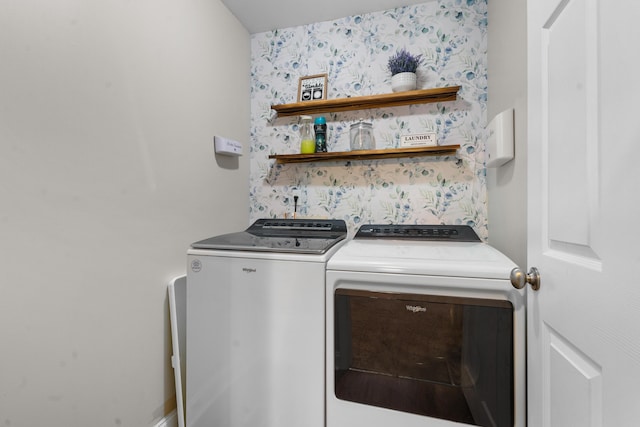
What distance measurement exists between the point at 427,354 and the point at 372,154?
1.15m

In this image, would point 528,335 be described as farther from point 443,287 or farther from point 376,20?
point 376,20

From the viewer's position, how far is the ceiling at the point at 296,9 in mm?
1770

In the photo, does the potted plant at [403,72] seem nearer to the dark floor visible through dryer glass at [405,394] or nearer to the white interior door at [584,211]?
the white interior door at [584,211]

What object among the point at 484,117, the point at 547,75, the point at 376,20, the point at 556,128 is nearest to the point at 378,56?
the point at 376,20

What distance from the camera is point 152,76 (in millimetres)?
1274

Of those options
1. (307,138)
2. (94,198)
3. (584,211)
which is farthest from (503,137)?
(94,198)

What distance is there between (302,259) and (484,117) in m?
1.45

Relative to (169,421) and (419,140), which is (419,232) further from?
(169,421)

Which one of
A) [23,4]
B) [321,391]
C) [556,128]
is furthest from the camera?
[321,391]

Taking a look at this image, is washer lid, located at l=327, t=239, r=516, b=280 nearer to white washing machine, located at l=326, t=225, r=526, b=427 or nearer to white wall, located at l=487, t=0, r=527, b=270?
white washing machine, located at l=326, t=225, r=526, b=427

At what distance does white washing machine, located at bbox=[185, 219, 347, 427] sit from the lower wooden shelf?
2.29ft

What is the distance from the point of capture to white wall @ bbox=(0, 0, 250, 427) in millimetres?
827

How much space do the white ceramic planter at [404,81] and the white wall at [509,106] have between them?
429 mm

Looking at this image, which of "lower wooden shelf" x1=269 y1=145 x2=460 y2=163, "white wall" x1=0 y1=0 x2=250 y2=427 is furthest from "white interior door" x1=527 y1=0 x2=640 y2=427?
"white wall" x1=0 y1=0 x2=250 y2=427
